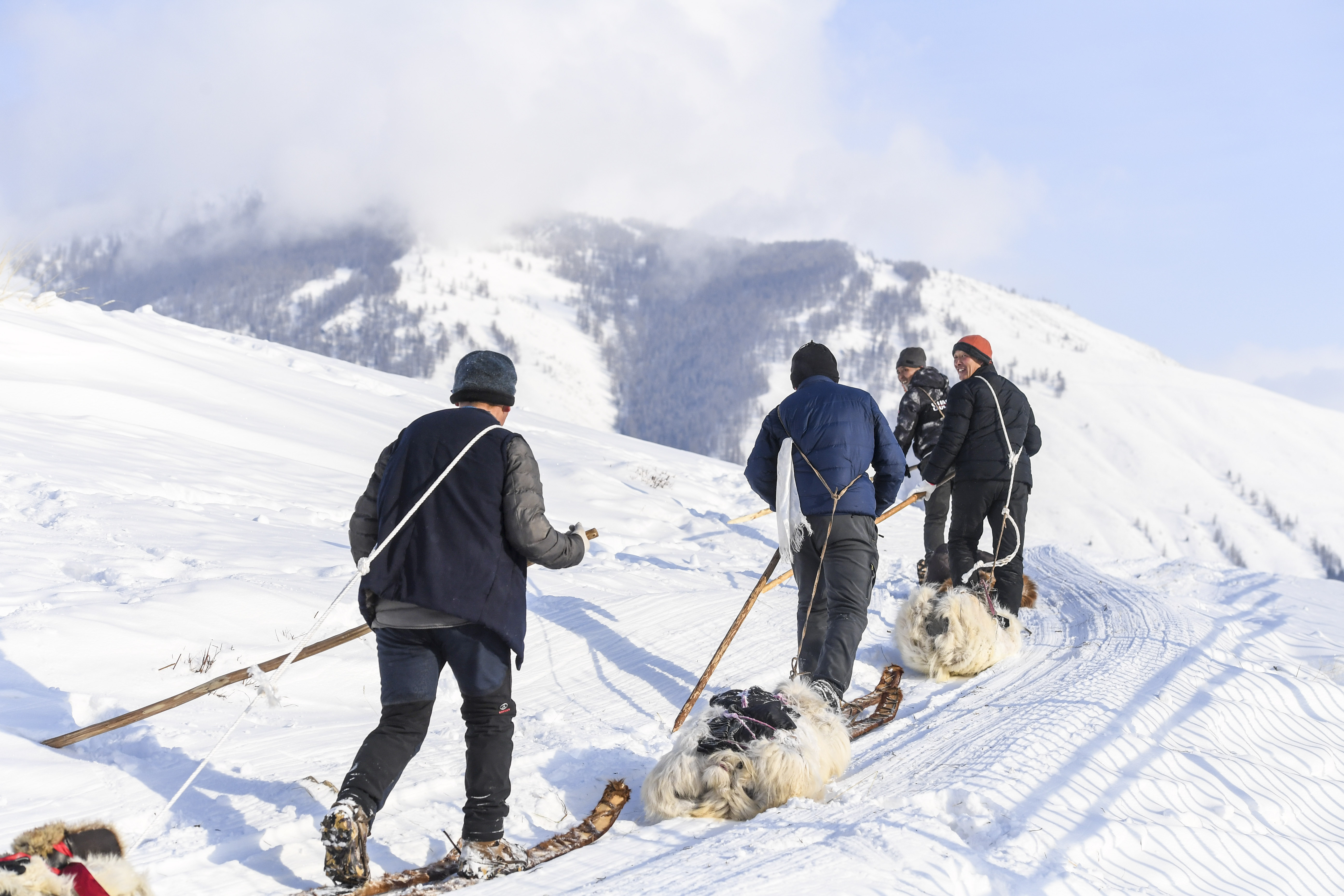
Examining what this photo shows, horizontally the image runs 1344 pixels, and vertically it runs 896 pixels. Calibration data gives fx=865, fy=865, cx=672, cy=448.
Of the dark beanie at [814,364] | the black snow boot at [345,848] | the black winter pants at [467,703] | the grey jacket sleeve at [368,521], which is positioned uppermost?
the dark beanie at [814,364]

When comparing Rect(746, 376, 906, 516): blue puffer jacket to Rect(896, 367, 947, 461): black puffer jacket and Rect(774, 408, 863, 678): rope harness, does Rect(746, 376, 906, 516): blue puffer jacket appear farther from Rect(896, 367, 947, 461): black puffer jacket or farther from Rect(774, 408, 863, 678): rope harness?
Rect(896, 367, 947, 461): black puffer jacket

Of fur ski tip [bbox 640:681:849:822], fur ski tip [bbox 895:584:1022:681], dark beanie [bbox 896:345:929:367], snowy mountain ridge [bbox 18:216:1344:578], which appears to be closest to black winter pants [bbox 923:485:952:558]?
dark beanie [bbox 896:345:929:367]

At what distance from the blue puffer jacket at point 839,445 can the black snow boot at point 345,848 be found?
103 inches

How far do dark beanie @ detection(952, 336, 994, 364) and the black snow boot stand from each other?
184 inches

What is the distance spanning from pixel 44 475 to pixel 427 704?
5.64 m

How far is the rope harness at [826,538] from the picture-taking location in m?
4.30

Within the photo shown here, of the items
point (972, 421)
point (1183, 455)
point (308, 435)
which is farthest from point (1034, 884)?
point (1183, 455)

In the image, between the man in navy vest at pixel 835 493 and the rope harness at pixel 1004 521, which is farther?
the rope harness at pixel 1004 521

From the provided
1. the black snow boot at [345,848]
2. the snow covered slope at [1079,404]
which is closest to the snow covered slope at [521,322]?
the snow covered slope at [1079,404]

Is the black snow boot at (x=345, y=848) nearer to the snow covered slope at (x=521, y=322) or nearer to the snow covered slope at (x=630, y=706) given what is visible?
the snow covered slope at (x=630, y=706)

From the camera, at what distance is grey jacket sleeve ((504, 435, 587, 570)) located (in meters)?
2.74

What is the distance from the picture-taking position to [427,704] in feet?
8.94

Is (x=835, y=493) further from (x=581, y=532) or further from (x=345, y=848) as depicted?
(x=345, y=848)

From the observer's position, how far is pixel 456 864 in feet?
8.52
